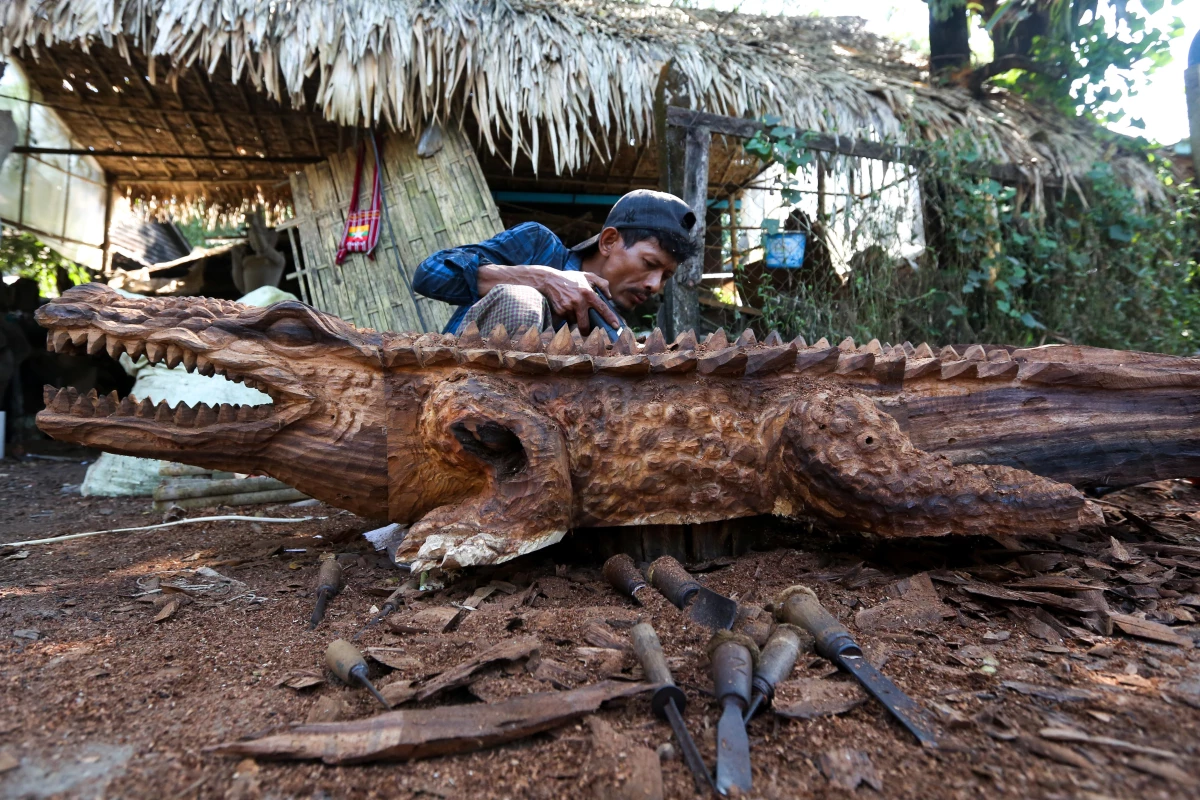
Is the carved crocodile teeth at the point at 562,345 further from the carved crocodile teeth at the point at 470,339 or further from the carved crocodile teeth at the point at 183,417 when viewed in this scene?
the carved crocodile teeth at the point at 183,417

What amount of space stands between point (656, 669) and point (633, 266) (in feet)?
6.87

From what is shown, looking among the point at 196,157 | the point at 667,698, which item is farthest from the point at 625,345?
the point at 196,157

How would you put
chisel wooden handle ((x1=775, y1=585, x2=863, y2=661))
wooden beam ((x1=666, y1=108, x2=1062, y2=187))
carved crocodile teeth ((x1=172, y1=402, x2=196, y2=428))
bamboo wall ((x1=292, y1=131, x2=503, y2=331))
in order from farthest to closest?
bamboo wall ((x1=292, y1=131, x2=503, y2=331)), wooden beam ((x1=666, y1=108, x2=1062, y2=187)), carved crocodile teeth ((x1=172, y1=402, x2=196, y2=428)), chisel wooden handle ((x1=775, y1=585, x2=863, y2=661))

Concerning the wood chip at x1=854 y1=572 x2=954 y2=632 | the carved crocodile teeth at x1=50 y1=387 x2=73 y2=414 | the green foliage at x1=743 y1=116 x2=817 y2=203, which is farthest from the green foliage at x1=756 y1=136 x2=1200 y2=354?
the carved crocodile teeth at x1=50 y1=387 x2=73 y2=414

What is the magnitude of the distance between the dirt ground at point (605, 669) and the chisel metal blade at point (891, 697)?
3 cm

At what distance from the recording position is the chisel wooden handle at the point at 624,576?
1.96 m

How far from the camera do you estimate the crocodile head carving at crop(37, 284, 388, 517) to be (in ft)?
6.69

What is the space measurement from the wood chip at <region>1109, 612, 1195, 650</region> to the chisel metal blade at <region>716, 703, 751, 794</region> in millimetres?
1173

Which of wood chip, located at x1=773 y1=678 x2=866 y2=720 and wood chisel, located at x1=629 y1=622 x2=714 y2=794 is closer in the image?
wood chisel, located at x1=629 y1=622 x2=714 y2=794

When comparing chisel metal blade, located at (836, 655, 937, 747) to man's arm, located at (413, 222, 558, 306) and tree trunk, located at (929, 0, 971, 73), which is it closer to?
man's arm, located at (413, 222, 558, 306)

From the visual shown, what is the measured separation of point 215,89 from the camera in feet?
16.2

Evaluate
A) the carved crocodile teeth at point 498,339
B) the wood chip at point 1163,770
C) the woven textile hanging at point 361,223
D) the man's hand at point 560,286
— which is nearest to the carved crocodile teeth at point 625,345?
the carved crocodile teeth at point 498,339

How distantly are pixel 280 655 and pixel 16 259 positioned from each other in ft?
21.8

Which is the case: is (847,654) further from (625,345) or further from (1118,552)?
(1118,552)
